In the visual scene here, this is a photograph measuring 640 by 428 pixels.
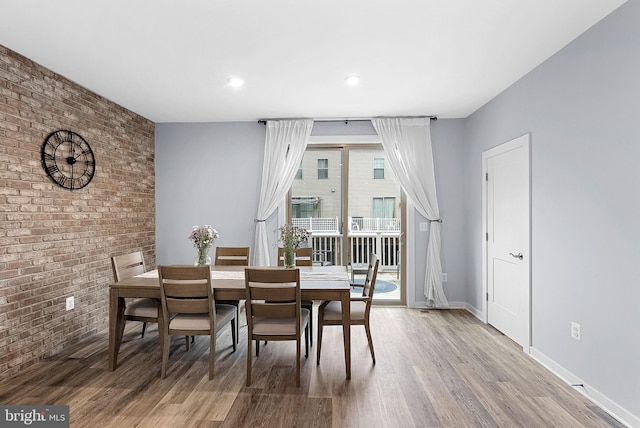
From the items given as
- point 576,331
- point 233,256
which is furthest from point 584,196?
point 233,256

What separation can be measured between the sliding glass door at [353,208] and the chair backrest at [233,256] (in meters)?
1.18

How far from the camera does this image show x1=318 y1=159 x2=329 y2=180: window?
5012mm

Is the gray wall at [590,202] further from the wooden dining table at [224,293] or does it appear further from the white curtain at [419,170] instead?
the wooden dining table at [224,293]

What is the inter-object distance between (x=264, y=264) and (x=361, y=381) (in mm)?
2388

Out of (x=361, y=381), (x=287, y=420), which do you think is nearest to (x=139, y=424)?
(x=287, y=420)

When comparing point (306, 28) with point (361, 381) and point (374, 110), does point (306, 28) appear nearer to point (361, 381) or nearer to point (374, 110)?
point (374, 110)

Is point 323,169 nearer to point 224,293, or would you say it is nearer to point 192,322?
point 224,293

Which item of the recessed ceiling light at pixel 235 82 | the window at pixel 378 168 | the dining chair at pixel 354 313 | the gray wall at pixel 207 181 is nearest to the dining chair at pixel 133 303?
the dining chair at pixel 354 313

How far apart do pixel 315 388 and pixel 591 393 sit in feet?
6.54

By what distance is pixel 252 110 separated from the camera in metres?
4.44

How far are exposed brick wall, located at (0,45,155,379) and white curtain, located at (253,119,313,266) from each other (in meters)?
1.65

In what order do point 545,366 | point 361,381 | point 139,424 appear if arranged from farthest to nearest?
point 545,366
point 361,381
point 139,424

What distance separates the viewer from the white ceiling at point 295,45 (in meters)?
2.24

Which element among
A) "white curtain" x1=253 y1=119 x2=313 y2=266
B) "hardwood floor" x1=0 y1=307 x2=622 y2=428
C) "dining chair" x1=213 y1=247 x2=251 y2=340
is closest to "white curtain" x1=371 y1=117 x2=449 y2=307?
"white curtain" x1=253 y1=119 x2=313 y2=266
